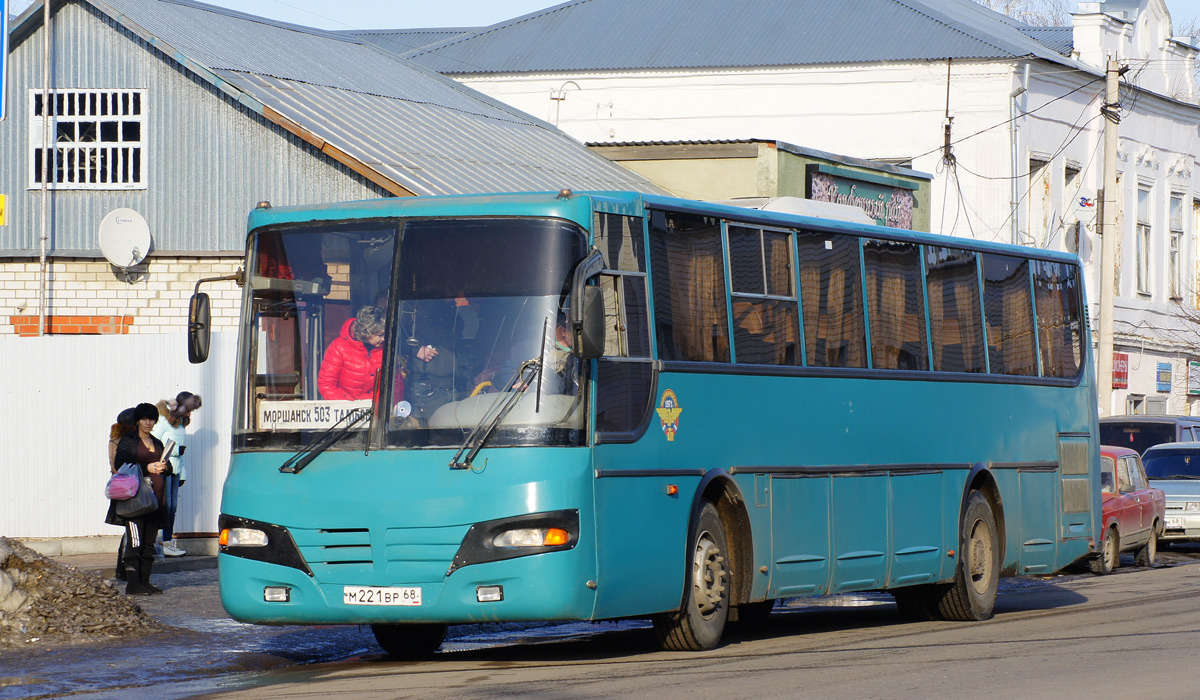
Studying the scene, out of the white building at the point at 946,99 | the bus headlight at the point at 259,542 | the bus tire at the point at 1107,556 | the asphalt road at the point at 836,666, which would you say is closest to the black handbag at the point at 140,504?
the asphalt road at the point at 836,666

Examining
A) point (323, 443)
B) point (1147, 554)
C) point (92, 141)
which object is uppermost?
point (92, 141)

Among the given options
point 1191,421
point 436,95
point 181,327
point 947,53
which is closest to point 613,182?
point 436,95

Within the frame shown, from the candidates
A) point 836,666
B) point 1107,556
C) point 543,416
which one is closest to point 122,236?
point 1107,556

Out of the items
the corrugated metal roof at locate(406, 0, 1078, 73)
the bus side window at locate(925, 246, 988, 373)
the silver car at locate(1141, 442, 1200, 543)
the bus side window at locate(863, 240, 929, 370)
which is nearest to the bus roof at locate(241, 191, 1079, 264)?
the bus side window at locate(863, 240, 929, 370)

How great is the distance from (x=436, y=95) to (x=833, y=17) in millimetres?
14921

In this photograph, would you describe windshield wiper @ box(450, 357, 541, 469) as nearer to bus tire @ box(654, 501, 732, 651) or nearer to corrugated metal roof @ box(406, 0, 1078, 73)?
bus tire @ box(654, 501, 732, 651)

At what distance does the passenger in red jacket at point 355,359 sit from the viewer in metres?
10.4

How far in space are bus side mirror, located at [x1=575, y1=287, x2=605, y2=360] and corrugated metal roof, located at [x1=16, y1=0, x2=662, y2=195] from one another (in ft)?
38.3

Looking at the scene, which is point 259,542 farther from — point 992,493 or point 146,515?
point 992,493

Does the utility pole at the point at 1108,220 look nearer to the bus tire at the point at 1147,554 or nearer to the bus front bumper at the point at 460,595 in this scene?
the bus tire at the point at 1147,554

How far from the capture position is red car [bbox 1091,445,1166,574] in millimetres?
21672

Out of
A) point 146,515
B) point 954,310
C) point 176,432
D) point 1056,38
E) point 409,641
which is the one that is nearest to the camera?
point 409,641

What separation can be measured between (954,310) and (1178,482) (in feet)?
40.6

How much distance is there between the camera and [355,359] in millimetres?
10422
